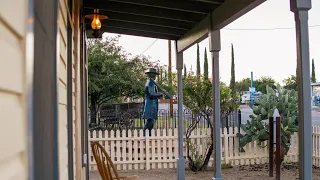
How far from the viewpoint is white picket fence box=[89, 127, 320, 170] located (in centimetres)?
776

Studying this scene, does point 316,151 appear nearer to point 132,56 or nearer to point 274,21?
point 132,56

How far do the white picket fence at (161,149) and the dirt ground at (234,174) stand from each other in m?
0.21

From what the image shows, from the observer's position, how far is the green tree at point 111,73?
1355 centimetres

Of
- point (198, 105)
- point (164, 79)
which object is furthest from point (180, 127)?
point (164, 79)

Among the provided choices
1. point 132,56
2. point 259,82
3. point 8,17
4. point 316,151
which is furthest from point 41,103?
point 259,82

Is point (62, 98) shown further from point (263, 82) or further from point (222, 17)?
point (263, 82)

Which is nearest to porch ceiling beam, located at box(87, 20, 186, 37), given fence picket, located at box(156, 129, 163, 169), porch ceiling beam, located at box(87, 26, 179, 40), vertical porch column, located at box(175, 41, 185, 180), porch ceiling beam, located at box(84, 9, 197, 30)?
porch ceiling beam, located at box(87, 26, 179, 40)

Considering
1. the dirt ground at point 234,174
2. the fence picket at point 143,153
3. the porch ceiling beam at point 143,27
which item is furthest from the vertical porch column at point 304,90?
the fence picket at point 143,153

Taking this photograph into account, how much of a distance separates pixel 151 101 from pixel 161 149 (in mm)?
1974

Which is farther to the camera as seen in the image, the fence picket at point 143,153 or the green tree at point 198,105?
the fence picket at point 143,153

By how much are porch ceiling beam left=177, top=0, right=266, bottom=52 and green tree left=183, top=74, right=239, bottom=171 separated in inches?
80.0

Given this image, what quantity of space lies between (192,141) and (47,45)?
23.2 feet

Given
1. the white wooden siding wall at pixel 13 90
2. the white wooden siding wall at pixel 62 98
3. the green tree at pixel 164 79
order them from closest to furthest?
the white wooden siding wall at pixel 13 90, the white wooden siding wall at pixel 62 98, the green tree at pixel 164 79

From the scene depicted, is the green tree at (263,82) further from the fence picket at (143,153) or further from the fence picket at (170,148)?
the fence picket at (143,153)
